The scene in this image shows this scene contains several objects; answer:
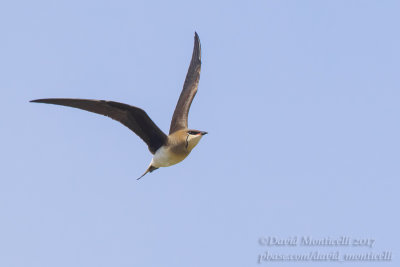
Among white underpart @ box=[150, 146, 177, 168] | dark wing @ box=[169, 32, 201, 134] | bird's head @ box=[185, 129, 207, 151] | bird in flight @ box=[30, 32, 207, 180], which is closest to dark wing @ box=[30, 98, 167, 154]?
bird in flight @ box=[30, 32, 207, 180]

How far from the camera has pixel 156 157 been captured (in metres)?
14.2

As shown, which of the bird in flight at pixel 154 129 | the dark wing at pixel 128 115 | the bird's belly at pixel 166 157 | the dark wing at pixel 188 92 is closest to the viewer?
the dark wing at pixel 128 115

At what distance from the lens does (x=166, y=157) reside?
14.0m

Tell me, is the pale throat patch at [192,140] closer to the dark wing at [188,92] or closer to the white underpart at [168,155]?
the white underpart at [168,155]

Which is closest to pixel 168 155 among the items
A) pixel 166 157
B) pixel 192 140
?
pixel 166 157

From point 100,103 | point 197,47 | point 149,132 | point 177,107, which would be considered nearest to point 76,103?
point 100,103

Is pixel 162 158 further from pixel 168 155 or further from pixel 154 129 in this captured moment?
pixel 154 129

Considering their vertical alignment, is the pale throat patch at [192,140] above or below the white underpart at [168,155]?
above

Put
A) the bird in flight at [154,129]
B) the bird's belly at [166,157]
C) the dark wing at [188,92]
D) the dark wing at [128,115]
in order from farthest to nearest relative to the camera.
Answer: the dark wing at [188,92]
the bird's belly at [166,157]
the bird in flight at [154,129]
the dark wing at [128,115]

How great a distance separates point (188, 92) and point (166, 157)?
2.88 meters

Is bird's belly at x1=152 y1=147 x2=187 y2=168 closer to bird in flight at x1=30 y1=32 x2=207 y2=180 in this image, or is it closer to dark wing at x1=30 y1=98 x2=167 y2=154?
bird in flight at x1=30 y1=32 x2=207 y2=180

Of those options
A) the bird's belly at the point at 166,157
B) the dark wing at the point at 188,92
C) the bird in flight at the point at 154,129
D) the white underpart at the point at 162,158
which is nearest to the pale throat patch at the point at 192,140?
the bird in flight at the point at 154,129

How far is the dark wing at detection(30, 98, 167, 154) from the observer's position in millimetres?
12580

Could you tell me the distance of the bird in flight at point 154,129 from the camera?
42.1 ft
